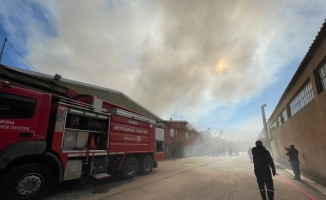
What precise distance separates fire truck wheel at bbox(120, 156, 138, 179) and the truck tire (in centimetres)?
358

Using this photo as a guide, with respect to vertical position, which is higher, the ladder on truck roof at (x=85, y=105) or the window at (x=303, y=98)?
the window at (x=303, y=98)

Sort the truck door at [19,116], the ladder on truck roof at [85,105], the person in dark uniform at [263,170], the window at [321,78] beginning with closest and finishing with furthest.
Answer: the truck door at [19,116] < the person in dark uniform at [263,170] < the ladder on truck roof at [85,105] < the window at [321,78]

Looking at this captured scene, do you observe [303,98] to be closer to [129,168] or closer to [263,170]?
[263,170]

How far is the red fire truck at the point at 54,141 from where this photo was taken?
5.11 meters

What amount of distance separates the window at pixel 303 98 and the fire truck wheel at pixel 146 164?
8.30 meters

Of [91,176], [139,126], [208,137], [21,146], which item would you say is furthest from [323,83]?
[208,137]

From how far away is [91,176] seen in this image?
7316mm

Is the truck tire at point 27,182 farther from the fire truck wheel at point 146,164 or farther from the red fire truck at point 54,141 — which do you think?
the fire truck wheel at point 146,164

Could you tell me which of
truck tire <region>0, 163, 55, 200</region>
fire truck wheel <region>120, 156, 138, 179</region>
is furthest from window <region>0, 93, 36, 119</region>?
fire truck wheel <region>120, 156, 138, 179</region>

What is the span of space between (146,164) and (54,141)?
5.63 metres

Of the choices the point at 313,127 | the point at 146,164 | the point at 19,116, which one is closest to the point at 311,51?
the point at 313,127

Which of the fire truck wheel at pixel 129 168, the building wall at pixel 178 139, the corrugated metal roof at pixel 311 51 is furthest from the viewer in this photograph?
the building wall at pixel 178 139

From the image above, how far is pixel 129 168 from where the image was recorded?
31.0ft

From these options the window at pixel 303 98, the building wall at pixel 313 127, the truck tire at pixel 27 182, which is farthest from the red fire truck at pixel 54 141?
the window at pixel 303 98
